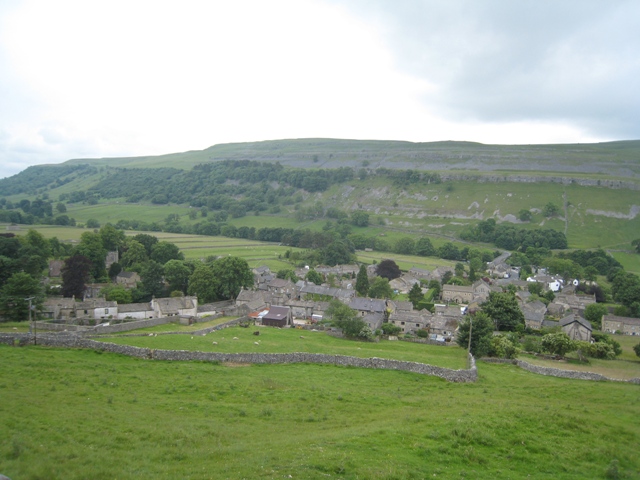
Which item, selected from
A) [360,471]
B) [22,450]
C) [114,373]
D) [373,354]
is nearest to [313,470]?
[360,471]

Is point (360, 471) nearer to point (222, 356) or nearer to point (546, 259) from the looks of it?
point (222, 356)

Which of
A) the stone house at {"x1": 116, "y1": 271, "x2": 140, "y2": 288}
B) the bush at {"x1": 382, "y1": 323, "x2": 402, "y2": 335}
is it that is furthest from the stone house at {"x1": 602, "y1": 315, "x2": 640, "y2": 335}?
the stone house at {"x1": 116, "y1": 271, "x2": 140, "y2": 288}

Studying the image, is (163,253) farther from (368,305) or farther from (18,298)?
(368,305)

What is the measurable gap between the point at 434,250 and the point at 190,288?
78.7 metres

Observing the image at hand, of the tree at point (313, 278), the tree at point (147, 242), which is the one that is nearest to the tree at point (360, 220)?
the tree at point (313, 278)

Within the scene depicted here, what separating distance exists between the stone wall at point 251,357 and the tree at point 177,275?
3254 centimetres

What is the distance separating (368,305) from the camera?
206 feet

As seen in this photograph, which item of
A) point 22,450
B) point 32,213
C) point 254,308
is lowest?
point 254,308

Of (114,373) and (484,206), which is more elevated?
(484,206)

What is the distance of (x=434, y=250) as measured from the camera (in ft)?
404

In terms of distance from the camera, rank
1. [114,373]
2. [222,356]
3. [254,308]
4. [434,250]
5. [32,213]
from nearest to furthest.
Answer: [114,373] → [222,356] → [254,308] → [434,250] → [32,213]

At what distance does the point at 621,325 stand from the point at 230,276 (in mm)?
53985

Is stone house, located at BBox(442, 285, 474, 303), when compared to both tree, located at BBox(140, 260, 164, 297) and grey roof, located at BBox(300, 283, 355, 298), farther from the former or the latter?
tree, located at BBox(140, 260, 164, 297)

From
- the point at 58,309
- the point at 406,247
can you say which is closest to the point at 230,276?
the point at 58,309
